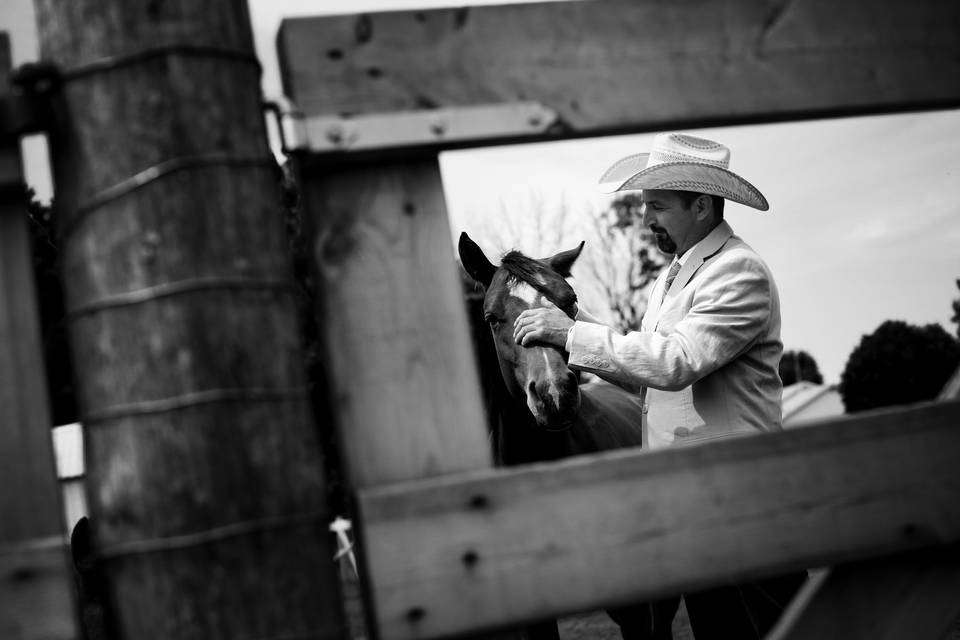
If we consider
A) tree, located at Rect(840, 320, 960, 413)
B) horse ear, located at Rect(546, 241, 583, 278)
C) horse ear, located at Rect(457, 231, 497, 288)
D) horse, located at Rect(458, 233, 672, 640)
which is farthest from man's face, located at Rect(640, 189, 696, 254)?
tree, located at Rect(840, 320, 960, 413)

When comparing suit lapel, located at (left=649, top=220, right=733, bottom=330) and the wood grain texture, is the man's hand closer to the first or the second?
suit lapel, located at (left=649, top=220, right=733, bottom=330)

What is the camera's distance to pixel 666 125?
1591 millimetres

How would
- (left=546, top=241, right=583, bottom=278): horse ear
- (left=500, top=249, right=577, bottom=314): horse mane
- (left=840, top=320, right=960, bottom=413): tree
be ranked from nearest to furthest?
(left=500, top=249, right=577, bottom=314): horse mane < (left=546, top=241, right=583, bottom=278): horse ear < (left=840, top=320, right=960, bottom=413): tree

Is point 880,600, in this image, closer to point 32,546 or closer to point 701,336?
point 701,336

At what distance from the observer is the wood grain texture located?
56.3 inches

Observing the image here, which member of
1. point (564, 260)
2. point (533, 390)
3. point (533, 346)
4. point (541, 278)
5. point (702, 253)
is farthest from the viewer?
point (564, 260)

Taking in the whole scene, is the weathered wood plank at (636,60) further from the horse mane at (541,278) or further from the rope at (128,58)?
the horse mane at (541,278)

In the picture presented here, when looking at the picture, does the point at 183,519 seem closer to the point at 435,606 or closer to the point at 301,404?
the point at 301,404

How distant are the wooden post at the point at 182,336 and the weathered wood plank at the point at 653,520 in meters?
0.15

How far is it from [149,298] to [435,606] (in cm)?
63

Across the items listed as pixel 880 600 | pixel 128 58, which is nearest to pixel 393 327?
pixel 128 58

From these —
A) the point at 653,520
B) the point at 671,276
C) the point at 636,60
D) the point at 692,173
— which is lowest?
the point at 653,520

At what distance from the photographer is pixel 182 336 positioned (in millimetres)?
1281

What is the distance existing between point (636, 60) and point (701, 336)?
1.26 meters
